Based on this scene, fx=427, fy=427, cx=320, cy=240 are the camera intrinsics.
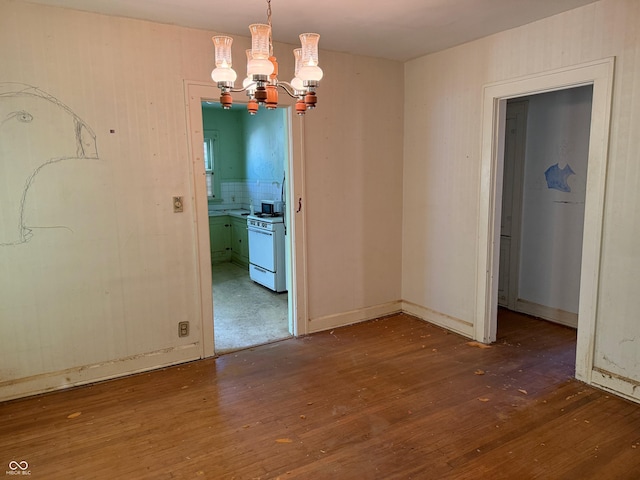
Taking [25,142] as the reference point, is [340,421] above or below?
below

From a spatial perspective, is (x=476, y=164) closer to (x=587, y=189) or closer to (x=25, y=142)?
(x=587, y=189)

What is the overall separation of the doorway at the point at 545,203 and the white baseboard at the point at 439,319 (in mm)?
983

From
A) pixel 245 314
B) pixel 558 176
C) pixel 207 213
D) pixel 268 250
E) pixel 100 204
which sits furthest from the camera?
pixel 268 250

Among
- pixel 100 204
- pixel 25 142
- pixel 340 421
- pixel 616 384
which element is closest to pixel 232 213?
pixel 100 204

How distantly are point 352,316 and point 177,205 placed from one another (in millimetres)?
2042

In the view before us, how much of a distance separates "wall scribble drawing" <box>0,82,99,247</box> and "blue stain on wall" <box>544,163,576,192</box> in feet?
13.4

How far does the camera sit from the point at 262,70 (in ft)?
6.21

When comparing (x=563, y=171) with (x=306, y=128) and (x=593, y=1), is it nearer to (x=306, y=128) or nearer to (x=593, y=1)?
(x=593, y=1)

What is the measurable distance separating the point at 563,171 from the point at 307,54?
314cm

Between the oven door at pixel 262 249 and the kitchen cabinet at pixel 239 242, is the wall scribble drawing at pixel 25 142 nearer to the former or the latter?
the oven door at pixel 262 249

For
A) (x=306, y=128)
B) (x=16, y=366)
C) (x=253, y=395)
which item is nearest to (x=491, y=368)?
(x=253, y=395)

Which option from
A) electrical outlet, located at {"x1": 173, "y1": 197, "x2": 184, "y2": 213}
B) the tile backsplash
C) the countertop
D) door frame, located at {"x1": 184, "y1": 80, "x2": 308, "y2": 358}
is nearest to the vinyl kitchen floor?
door frame, located at {"x1": 184, "y1": 80, "x2": 308, "y2": 358}

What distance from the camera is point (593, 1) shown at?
2.78 metres

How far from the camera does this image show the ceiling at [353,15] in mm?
2766
